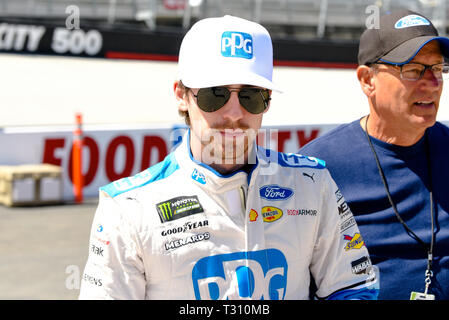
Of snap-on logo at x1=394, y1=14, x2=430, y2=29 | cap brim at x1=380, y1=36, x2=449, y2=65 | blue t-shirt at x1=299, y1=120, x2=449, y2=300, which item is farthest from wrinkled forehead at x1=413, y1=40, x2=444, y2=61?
blue t-shirt at x1=299, y1=120, x2=449, y2=300

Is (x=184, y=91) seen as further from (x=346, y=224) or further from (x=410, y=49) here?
(x=410, y=49)

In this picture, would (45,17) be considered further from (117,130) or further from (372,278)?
(372,278)

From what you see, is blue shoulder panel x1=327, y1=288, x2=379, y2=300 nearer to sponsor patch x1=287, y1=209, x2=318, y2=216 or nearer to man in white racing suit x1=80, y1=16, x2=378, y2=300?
man in white racing suit x1=80, y1=16, x2=378, y2=300

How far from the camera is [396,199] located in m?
3.30

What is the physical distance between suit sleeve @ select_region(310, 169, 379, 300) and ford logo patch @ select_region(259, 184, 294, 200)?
12cm

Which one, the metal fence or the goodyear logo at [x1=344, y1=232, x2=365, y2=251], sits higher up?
the metal fence

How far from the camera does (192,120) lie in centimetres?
236

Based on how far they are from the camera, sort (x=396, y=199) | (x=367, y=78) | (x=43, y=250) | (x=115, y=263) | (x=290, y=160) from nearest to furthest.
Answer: (x=115, y=263) < (x=290, y=160) < (x=396, y=199) < (x=367, y=78) < (x=43, y=250)

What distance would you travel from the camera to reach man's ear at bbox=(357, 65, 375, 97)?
3588 millimetres

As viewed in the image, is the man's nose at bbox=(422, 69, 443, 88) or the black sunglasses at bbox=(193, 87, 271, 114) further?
the man's nose at bbox=(422, 69, 443, 88)

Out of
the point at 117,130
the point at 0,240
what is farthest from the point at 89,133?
the point at 0,240

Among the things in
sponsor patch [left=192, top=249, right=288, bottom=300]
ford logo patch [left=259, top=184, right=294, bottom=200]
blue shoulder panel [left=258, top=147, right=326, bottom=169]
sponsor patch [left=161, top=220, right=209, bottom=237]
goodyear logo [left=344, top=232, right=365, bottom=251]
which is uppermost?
blue shoulder panel [left=258, top=147, right=326, bottom=169]

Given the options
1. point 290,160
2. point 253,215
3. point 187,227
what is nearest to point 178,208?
point 187,227

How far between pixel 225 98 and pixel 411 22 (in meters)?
1.55
